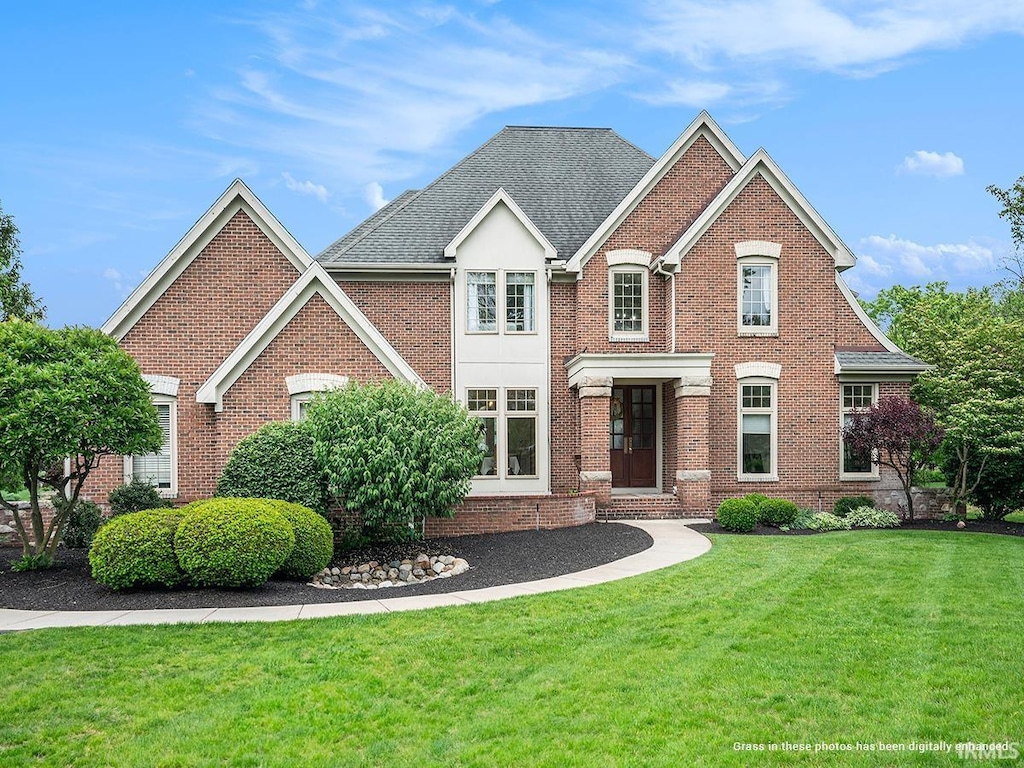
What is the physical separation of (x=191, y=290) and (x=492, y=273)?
6.71 meters

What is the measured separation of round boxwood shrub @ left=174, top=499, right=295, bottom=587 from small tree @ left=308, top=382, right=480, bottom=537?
2.39 m

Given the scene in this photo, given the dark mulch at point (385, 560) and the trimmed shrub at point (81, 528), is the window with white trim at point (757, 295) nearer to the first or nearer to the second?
the dark mulch at point (385, 560)

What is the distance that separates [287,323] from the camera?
52.7 ft

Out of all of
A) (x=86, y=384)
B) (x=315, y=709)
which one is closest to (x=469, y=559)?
(x=86, y=384)

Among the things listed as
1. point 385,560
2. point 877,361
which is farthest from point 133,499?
point 877,361

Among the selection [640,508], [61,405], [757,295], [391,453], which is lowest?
[640,508]

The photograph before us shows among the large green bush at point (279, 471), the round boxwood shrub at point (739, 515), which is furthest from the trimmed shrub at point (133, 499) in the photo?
the round boxwood shrub at point (739, 515)

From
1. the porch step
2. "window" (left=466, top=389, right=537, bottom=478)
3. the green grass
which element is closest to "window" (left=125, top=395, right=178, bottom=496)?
"window" (left=466, top=389, right=537, bottom=478)

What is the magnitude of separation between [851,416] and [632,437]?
5127 mm

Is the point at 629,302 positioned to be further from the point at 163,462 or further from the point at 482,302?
the point at 163,462

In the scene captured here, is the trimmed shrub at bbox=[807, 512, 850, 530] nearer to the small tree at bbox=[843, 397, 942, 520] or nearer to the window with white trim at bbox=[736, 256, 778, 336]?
the small tree at bbox=[843, 397, 942, 520]

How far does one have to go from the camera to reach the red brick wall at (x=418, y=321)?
19969mm

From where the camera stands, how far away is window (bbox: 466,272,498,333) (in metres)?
20.2

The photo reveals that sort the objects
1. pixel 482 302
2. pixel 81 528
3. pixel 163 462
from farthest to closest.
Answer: pixel 482 302
pixel 163 462
pixel 81 528
